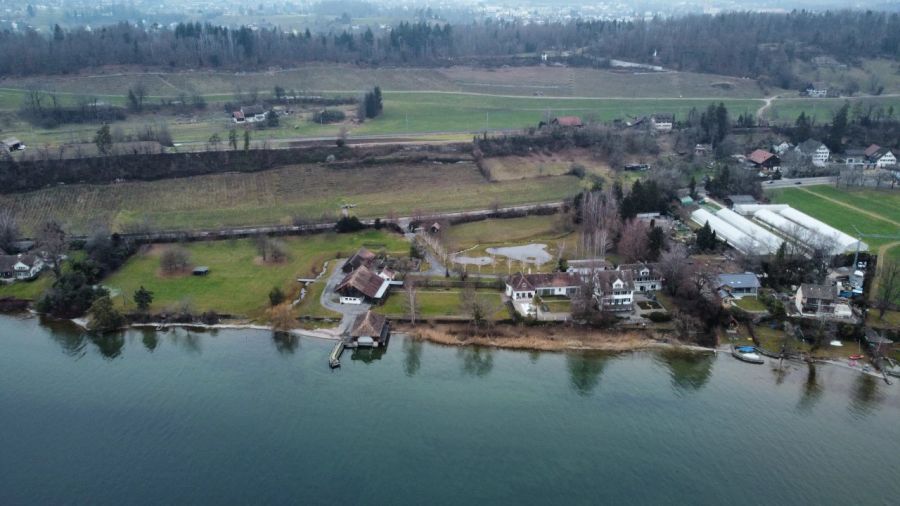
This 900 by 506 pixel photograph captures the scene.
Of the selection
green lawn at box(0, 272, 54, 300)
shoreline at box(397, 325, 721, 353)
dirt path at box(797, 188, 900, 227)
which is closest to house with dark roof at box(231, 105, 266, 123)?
green lawn at box(0, 272, 54, 300)

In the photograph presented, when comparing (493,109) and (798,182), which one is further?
(493,109)

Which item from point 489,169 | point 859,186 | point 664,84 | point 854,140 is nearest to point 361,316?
point 489,169

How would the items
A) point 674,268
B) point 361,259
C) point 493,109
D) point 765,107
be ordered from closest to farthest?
point 674,268, point 361,259, point 493,109, point 765,107

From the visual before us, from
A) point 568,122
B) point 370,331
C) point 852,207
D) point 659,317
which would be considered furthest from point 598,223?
point 568,122

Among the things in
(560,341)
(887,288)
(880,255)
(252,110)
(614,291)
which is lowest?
(560,341)

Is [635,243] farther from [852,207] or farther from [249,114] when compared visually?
[249,114]

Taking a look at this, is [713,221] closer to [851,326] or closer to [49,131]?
[851,326]

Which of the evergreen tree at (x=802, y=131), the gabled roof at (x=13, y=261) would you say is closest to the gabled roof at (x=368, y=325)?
the gabled roof at (x=13, y=261)
